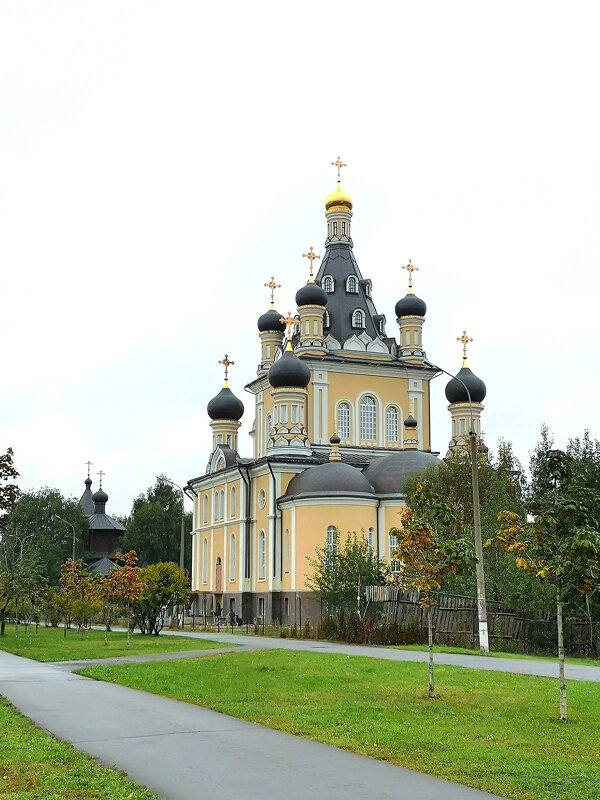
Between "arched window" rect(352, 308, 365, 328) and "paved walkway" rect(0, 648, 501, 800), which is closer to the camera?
"paved walkway" rect(0, 648, 501, 800)

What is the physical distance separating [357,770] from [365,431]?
142ft

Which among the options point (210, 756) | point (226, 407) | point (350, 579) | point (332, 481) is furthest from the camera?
point (226, 407)

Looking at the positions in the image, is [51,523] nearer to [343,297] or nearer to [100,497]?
[100,497]

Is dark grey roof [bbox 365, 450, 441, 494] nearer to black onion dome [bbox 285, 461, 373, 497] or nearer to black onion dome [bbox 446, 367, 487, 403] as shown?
black onion dome [bbox 285, 461, 373, 497]

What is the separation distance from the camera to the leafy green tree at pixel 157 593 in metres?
36.4

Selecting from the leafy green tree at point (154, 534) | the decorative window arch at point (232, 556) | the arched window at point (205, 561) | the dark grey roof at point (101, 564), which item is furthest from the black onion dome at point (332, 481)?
the leafy green tree at point (154, 534)

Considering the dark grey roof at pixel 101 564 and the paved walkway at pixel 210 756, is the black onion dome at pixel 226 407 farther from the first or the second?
the paved walkway at pixel 210 756

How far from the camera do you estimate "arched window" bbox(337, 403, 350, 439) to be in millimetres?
51406

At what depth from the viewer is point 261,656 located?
71.4ft

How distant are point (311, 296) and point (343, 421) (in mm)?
6717

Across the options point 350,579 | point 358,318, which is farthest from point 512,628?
point 358,318

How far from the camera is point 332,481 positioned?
43344mm

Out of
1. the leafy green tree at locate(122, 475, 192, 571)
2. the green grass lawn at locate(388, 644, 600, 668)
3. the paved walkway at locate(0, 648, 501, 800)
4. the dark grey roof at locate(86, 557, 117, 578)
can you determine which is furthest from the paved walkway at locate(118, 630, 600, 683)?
the leafy green tree at locate(122, 475, 192, 571)

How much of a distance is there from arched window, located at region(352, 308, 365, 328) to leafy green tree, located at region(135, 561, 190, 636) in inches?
810
